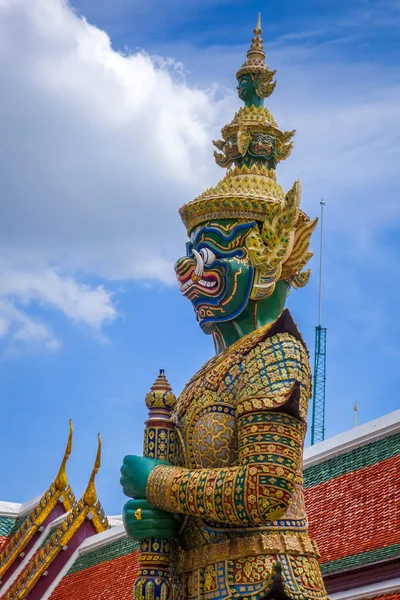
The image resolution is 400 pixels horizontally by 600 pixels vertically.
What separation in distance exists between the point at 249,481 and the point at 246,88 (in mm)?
2850

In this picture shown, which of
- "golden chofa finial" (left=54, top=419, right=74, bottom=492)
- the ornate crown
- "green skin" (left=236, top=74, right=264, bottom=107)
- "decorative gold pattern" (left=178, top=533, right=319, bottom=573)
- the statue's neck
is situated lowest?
"decorative gold pattern" (left=178, top=533, right=319, bottom=573)

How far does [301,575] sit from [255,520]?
411 mm

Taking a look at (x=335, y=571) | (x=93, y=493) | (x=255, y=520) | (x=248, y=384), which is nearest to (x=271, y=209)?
(x=248, y=384)

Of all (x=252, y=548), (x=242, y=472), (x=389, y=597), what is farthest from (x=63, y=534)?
(x=242, y=472)

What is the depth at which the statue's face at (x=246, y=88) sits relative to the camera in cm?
799

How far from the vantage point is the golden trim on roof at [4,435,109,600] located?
13.7 meters

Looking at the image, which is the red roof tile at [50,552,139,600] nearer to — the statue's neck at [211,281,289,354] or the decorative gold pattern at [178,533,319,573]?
the statue's neck at [211,281,289,354]

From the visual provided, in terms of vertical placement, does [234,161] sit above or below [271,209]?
above

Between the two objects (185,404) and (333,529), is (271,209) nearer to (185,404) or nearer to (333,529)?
(185,404)

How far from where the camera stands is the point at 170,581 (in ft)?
22.0

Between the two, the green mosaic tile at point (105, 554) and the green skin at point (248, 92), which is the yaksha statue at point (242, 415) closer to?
the green skin at point (248, 92)

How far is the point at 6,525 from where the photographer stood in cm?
1634

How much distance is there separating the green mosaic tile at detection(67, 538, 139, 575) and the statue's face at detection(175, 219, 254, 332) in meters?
5.71

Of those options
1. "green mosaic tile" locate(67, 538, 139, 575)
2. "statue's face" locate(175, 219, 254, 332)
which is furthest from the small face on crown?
"green mosaic tile" locate(67, 538, 139, 575)
